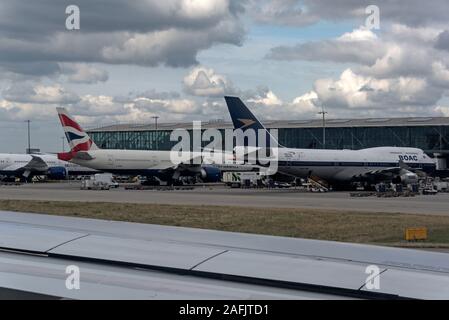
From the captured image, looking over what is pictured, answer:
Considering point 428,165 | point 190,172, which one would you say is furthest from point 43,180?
point 428,165

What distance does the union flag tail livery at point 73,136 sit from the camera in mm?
65500

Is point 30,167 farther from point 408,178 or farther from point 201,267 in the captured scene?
point 201,267

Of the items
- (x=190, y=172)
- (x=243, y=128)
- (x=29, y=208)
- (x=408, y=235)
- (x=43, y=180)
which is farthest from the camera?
(x=43, y=180)

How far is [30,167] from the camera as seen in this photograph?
79062 mm

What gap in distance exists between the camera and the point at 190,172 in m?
67.8

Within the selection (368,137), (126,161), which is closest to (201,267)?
(126,161)

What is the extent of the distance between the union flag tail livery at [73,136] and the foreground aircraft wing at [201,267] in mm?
62700

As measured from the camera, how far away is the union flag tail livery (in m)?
65.5

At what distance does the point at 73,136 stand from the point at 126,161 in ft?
20.7

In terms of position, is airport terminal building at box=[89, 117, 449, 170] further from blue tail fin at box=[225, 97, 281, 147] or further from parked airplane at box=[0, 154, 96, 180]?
blue tail fin at box=[225, 97, 281, 147]

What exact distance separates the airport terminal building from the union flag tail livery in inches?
1859

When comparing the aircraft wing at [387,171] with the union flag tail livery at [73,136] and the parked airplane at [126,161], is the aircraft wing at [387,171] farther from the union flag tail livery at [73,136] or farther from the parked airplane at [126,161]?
the union flag tail livery at [73,136]
